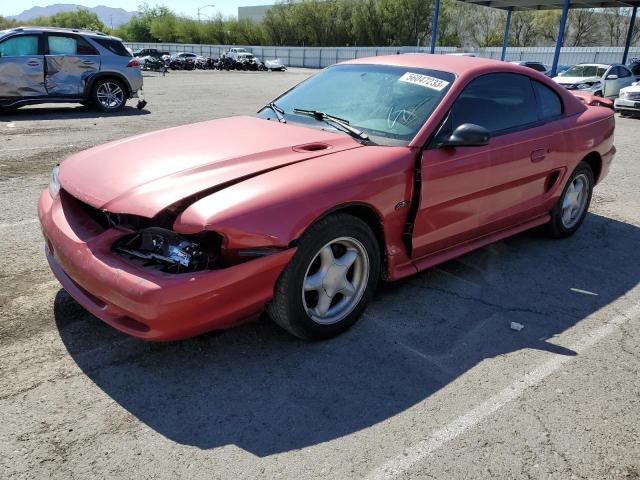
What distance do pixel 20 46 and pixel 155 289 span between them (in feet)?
35.5

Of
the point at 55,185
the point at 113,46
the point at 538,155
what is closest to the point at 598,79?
the point at 113,46

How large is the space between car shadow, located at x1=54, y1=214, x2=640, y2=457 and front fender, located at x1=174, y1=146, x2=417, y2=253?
622 millimetres

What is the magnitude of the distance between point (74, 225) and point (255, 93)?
17785 millimetres

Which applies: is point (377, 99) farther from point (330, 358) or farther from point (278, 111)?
point (330, 358)

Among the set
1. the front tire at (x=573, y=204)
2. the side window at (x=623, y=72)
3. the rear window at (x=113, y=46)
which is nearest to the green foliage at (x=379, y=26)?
the side window at (x=623, y=72)

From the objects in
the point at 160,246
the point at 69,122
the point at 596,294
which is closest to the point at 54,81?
the point at 69,122

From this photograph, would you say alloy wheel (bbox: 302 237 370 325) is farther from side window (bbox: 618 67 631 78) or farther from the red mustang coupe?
side window (bbox: 618 67 631 78)

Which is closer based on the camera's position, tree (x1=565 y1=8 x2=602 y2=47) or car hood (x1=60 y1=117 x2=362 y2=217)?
car hood (x1=60 y1=117 x2=362 y2=217)

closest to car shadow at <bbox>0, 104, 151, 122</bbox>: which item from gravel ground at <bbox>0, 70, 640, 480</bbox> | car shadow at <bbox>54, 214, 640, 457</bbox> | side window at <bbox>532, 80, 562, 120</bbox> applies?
gravel ground at <bbox>0, 70, 640, 480</bbox>

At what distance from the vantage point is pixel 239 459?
229 cm

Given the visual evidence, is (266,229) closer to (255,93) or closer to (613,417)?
(613,417)

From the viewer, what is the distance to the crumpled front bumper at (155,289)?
252 cm

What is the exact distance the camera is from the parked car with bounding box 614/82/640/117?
49.9ft

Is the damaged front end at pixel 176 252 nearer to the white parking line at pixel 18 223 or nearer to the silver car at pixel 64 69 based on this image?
the white parking line at pixel 18 223
